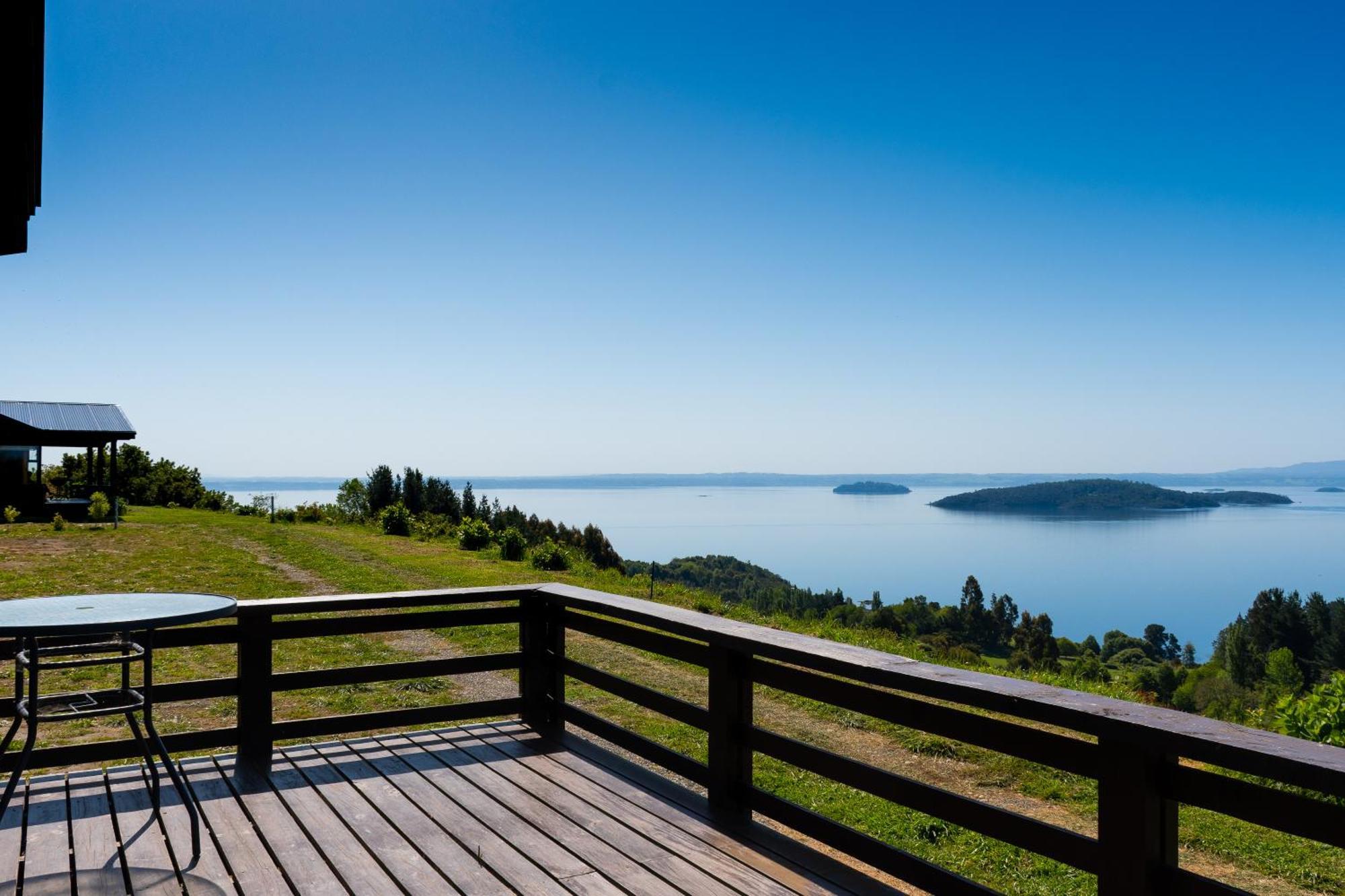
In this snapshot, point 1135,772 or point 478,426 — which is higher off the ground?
point 478,426

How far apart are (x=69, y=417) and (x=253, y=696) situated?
21.7m

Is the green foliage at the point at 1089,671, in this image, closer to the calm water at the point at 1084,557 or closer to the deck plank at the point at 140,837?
the calm water at the point at 1084,557

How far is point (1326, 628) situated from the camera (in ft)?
54.1

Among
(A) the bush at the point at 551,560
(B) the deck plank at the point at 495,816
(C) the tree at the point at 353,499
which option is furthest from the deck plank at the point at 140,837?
(C) the tree at the point at 353,499

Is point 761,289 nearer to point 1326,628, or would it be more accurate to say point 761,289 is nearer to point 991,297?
point 991,297

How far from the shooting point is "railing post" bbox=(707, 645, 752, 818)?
130 inches

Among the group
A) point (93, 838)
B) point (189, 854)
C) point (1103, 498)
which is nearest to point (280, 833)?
point (189, 854)

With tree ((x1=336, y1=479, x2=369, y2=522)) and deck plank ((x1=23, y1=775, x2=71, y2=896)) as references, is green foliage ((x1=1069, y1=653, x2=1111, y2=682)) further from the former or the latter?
tree ((x1=336, y1=479, x2=369, y2=522))

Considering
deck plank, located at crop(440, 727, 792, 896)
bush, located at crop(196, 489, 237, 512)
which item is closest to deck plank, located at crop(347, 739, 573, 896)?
deck plank, located at crop(440, 727, 792, 896)

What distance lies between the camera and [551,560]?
14.0 metres

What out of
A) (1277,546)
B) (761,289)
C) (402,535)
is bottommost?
Answer: (1277,546)

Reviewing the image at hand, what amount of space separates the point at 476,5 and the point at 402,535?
1318 centimetres

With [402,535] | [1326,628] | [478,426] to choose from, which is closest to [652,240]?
[402,535]

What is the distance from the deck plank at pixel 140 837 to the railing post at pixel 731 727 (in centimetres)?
183
